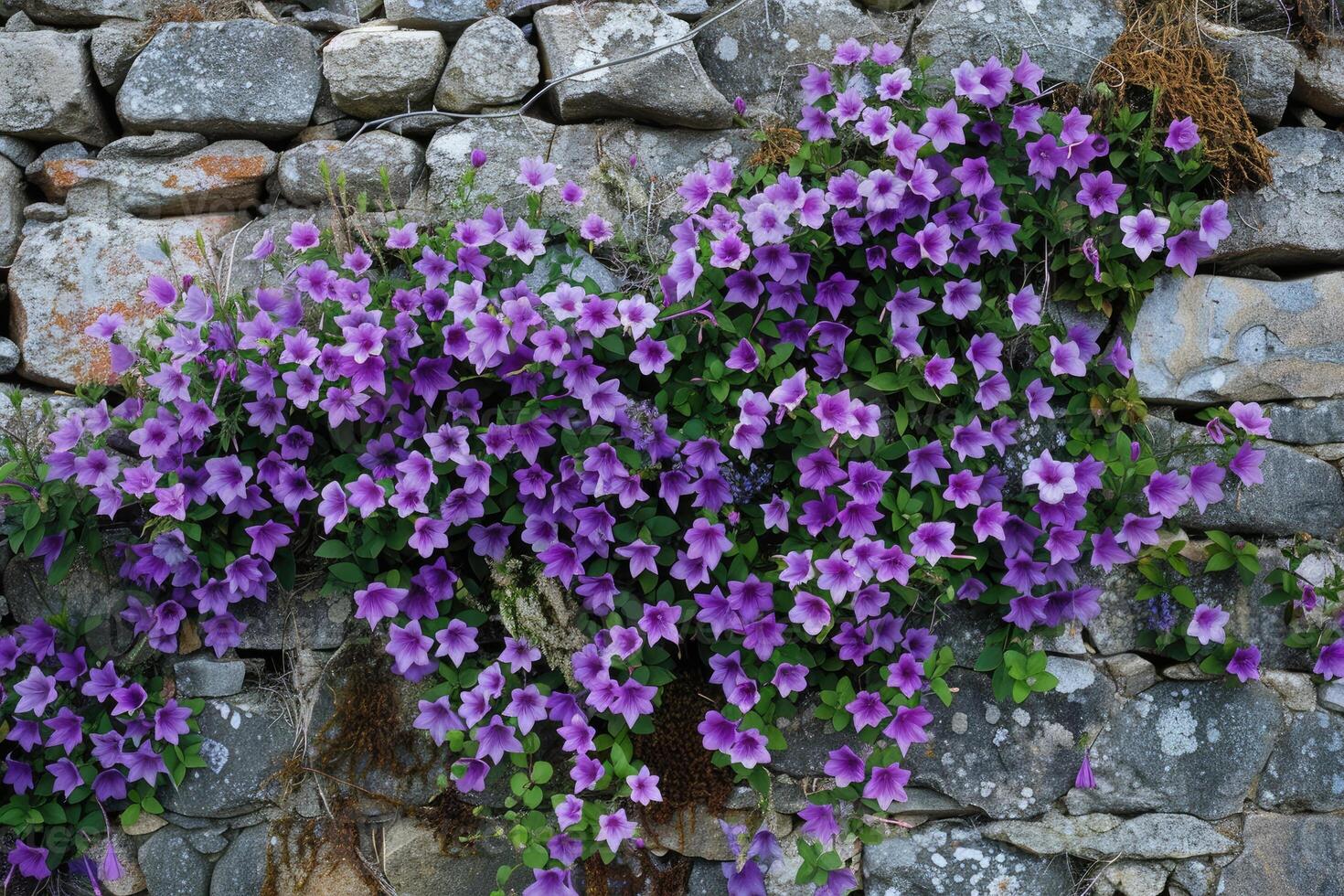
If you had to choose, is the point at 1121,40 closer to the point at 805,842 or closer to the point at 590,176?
the point at 590,176

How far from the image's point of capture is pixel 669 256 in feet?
9.68

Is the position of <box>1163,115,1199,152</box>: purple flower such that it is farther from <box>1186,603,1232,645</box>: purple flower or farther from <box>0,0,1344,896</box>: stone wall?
<box>1186,603,1232,645</box>: purple flower

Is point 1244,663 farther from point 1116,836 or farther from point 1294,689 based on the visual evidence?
point 1116,836

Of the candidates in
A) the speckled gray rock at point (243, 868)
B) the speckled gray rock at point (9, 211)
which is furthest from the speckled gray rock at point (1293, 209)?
the speckled gray rock at point (9, 211)

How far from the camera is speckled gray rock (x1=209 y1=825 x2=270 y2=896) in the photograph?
2896mm

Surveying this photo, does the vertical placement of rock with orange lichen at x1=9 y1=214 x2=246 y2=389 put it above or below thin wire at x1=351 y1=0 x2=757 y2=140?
below

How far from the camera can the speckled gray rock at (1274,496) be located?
293 cm

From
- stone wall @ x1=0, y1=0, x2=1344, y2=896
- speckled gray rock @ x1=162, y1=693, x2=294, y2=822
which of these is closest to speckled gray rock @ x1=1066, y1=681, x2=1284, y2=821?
stone wall @ x1=0, y1=0, x2=1344, y2=896

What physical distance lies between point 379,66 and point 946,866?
2995 mm

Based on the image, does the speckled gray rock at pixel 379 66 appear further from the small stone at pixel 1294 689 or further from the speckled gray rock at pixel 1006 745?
the small stone at pixel 1294 689

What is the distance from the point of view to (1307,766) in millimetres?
2961

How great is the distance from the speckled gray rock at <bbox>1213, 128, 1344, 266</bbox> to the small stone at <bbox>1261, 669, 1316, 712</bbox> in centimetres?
128

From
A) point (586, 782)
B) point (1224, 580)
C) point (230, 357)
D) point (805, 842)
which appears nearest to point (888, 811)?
point (805, 842)

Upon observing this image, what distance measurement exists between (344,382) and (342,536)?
0.44 m
